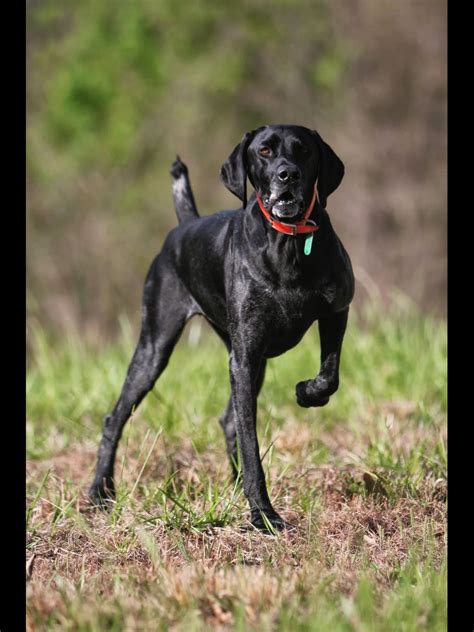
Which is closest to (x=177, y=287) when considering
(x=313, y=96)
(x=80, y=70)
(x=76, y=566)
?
(x=76, y=566)

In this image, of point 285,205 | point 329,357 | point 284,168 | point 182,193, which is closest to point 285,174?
point 284,168

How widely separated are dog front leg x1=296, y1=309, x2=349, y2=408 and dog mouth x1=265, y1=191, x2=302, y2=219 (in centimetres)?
56

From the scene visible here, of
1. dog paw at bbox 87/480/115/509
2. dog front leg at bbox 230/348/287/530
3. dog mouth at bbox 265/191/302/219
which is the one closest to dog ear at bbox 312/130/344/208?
dog mouth at bbox 265/191/302/219

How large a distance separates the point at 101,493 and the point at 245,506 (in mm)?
1135

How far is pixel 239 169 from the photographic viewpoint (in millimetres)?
4566

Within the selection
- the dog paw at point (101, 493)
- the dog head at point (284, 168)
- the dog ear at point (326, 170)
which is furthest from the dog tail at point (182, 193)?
the dog paw at point (101, 493)

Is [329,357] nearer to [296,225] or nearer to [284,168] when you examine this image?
[296,225]

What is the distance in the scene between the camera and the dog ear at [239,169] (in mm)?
4545

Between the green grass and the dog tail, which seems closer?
the green grass

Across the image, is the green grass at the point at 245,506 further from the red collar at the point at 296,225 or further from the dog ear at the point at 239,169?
the dog ear at the point at 239,169

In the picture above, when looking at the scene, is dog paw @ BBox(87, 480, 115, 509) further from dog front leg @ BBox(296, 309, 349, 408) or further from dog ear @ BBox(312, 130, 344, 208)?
dog ear @ BBox(312, 130, 344, 208)

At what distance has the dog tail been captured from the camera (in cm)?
572
